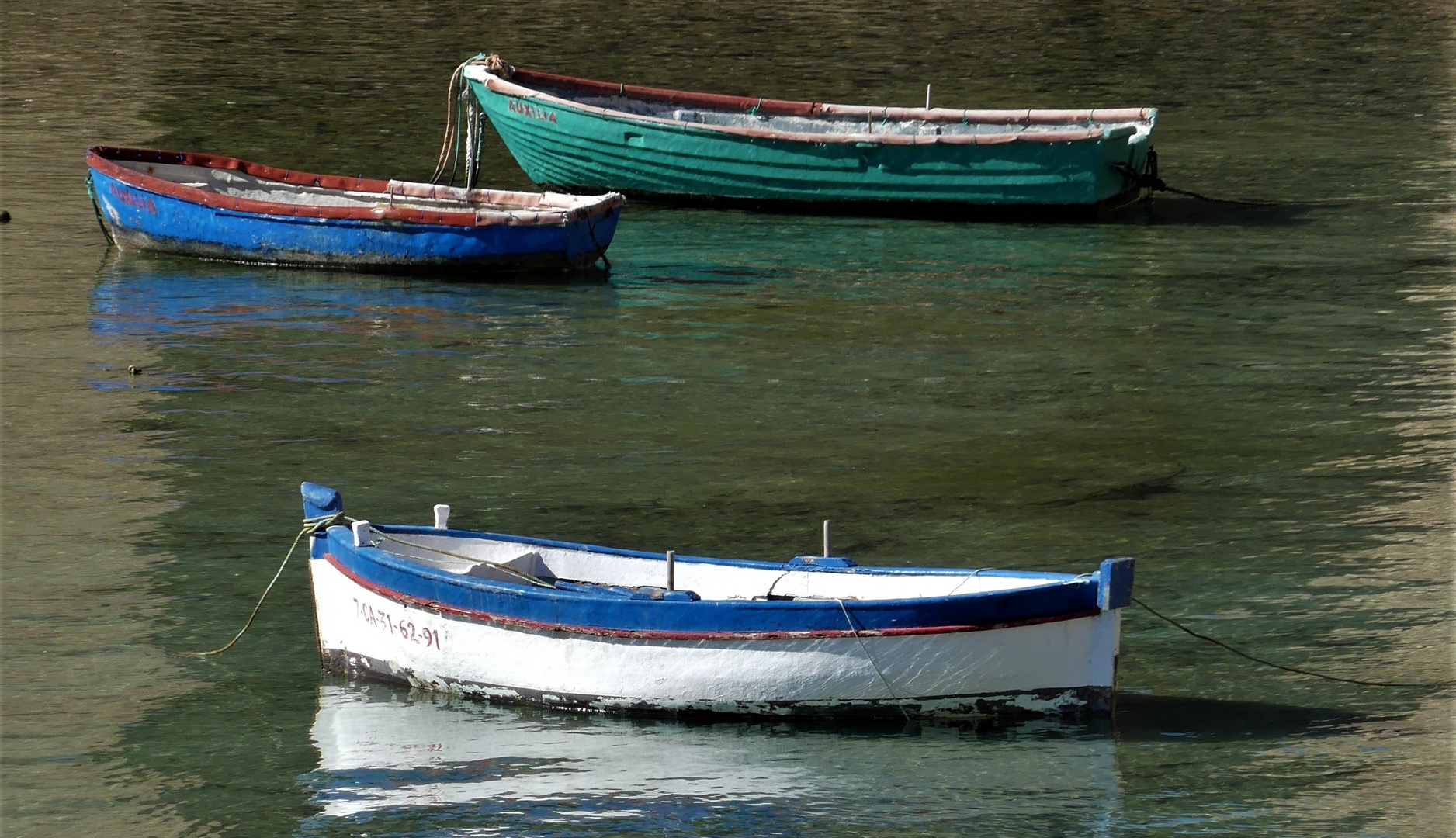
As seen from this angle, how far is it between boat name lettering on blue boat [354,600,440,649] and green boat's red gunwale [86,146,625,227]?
9.09 m

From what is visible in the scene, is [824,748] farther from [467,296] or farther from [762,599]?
[467,296]

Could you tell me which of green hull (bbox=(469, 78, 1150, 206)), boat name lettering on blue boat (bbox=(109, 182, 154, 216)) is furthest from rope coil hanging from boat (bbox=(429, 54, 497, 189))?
boat name lettering on blue boat (bbox=(109, 182, 154, 216))

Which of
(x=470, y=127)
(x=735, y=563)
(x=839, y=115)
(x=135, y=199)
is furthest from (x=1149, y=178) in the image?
(x=735, y=563)

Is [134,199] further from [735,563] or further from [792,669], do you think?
[792,669]

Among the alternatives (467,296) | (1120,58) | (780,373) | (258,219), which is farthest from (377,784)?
(1120,58)

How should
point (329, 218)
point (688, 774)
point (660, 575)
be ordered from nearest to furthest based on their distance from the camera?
point (688, 774) → point (660, 575) → point (329, 218)

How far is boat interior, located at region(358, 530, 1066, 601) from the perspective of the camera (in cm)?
909

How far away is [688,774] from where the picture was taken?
834 cm

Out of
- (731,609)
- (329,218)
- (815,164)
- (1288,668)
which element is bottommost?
(1288,668)

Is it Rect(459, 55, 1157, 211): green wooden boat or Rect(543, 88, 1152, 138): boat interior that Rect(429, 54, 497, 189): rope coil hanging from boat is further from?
Rect(543, 88, 1152, 138): boat interior

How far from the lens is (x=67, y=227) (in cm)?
2106

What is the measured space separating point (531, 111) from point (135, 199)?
4.56 meters

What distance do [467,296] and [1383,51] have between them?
833 inches

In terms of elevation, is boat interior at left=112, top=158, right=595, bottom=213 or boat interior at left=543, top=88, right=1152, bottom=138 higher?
boat interior at left=543, top=88, right=1152, bottom=138
